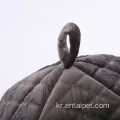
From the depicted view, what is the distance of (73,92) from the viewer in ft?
5.07

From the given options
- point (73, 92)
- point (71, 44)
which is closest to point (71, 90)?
point (73, 92)

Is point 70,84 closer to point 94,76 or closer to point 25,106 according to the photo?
point 94,76

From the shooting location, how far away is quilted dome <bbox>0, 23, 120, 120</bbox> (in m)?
1.51

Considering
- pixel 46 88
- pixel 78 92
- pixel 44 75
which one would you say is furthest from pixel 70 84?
pixel 44 75

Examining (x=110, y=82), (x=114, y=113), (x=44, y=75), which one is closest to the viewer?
(x=114, y=113)

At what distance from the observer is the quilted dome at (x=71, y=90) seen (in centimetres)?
151

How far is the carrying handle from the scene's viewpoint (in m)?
1.55

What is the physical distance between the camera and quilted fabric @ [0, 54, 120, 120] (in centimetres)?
150

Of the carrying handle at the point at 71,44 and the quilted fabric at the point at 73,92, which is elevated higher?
the carrying handle at the point at 71,44

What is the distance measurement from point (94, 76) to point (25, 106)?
563 mm

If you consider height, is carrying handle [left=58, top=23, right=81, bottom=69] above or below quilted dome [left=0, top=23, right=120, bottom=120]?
above

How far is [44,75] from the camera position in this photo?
185 cm

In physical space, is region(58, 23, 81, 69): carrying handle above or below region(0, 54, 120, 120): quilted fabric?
above

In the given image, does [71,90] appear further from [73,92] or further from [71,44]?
[71,44]
